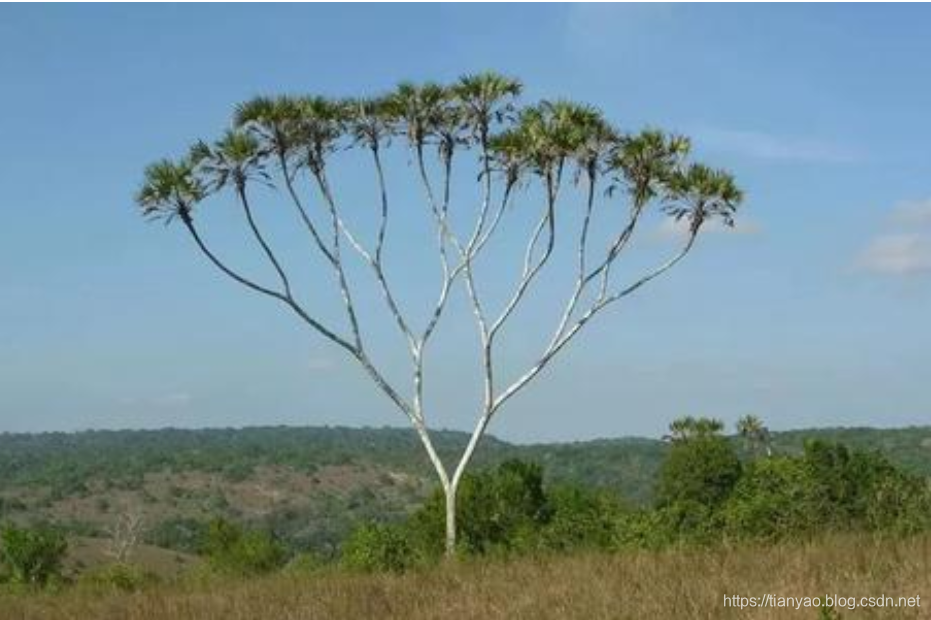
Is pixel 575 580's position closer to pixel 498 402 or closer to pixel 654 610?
pixel 654 610

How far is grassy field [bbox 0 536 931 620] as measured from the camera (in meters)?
7.04

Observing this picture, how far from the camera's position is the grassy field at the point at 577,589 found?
7.04 m

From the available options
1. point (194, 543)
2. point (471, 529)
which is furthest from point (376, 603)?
point (194, 543)

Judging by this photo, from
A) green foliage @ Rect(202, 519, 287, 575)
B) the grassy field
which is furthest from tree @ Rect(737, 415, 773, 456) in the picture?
the grassy field

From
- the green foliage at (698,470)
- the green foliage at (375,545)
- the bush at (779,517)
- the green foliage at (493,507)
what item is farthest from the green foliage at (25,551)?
the bush at (779,517)

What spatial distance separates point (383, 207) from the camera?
2620cm

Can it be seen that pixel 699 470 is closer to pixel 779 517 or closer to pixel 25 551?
pixel 25 551

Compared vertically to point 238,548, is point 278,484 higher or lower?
higher

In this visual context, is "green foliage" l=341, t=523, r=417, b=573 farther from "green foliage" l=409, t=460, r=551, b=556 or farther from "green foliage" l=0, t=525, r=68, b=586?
"green foliage" l=0, t=525, r=68, b=586

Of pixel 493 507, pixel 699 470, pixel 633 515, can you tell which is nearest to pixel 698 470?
pixel 699 470

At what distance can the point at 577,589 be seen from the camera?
8156 mm

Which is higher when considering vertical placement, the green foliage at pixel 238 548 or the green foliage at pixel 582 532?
the green foliage at pixel 582 532

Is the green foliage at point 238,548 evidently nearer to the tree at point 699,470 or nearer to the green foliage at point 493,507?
the green foliage at point 493,507

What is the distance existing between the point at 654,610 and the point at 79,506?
481ft
